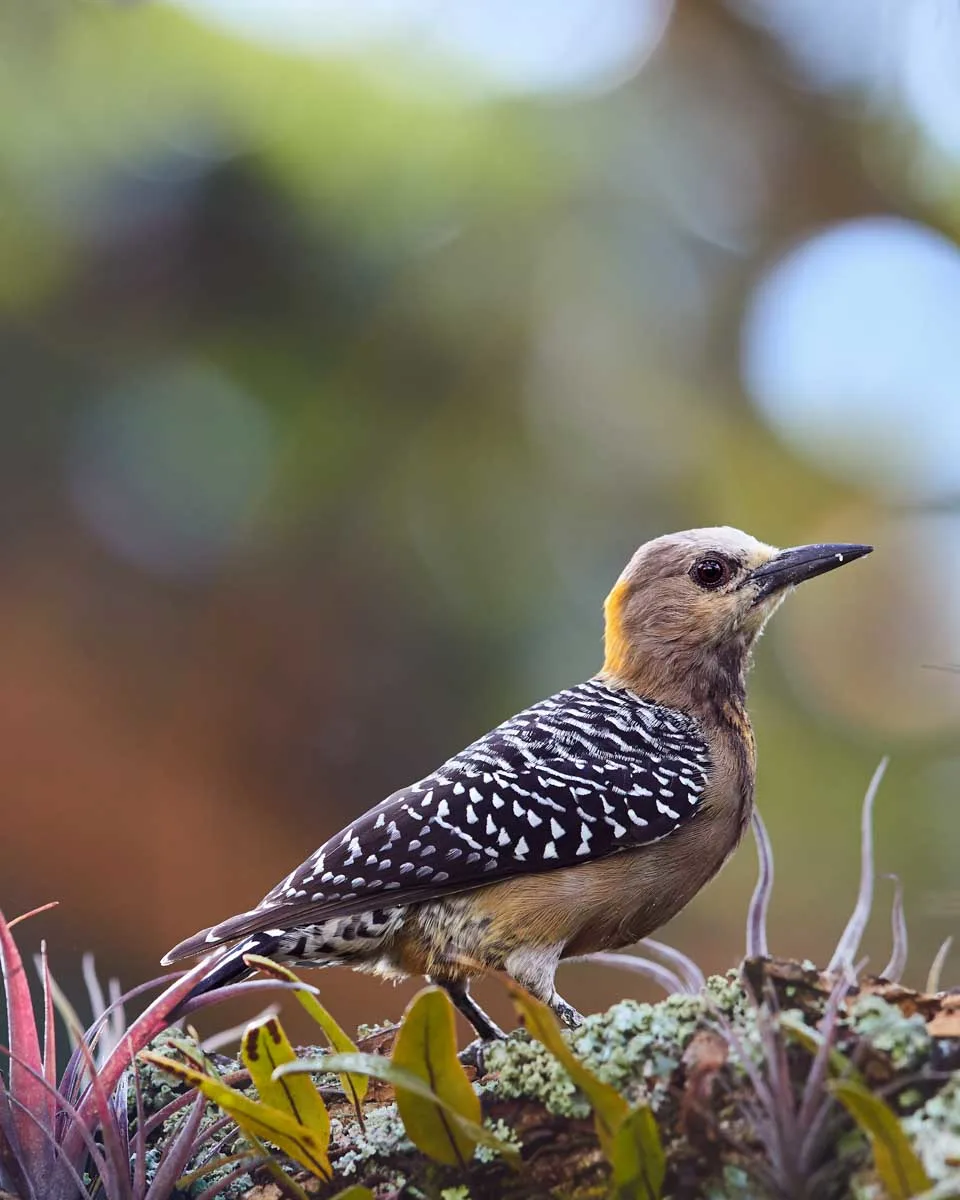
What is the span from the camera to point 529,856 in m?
2.35

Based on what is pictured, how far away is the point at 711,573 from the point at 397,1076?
5.39ft

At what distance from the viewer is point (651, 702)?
113 inches

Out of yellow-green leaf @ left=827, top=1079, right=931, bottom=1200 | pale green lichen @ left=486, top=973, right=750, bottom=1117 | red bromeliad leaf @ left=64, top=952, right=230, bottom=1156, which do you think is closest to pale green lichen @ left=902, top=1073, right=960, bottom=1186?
yellow-green leaf @ left=827, top=1079, right=931, bottom=1200

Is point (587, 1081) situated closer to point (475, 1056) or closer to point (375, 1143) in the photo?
point (375, 1143)

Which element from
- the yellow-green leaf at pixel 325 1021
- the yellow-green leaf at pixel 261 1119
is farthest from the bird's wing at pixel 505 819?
the yellow-green leaf at pixel 261 1119

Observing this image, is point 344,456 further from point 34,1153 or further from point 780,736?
point 34,1153

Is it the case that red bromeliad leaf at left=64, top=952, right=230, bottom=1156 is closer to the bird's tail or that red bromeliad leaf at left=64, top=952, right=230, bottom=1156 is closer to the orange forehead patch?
the bird's tail

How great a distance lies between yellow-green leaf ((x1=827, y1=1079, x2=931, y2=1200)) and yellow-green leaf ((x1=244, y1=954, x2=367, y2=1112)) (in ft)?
2.63

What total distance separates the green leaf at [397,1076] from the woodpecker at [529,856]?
50 centimetres

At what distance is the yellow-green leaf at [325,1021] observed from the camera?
5.98ft

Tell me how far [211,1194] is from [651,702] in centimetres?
145

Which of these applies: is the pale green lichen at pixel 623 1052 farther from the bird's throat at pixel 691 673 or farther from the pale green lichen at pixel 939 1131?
the bird's throat at pixel 691 673

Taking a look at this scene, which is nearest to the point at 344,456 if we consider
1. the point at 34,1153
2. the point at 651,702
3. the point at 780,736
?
the point at 780,736

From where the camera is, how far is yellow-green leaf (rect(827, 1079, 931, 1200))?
133 centimetres
